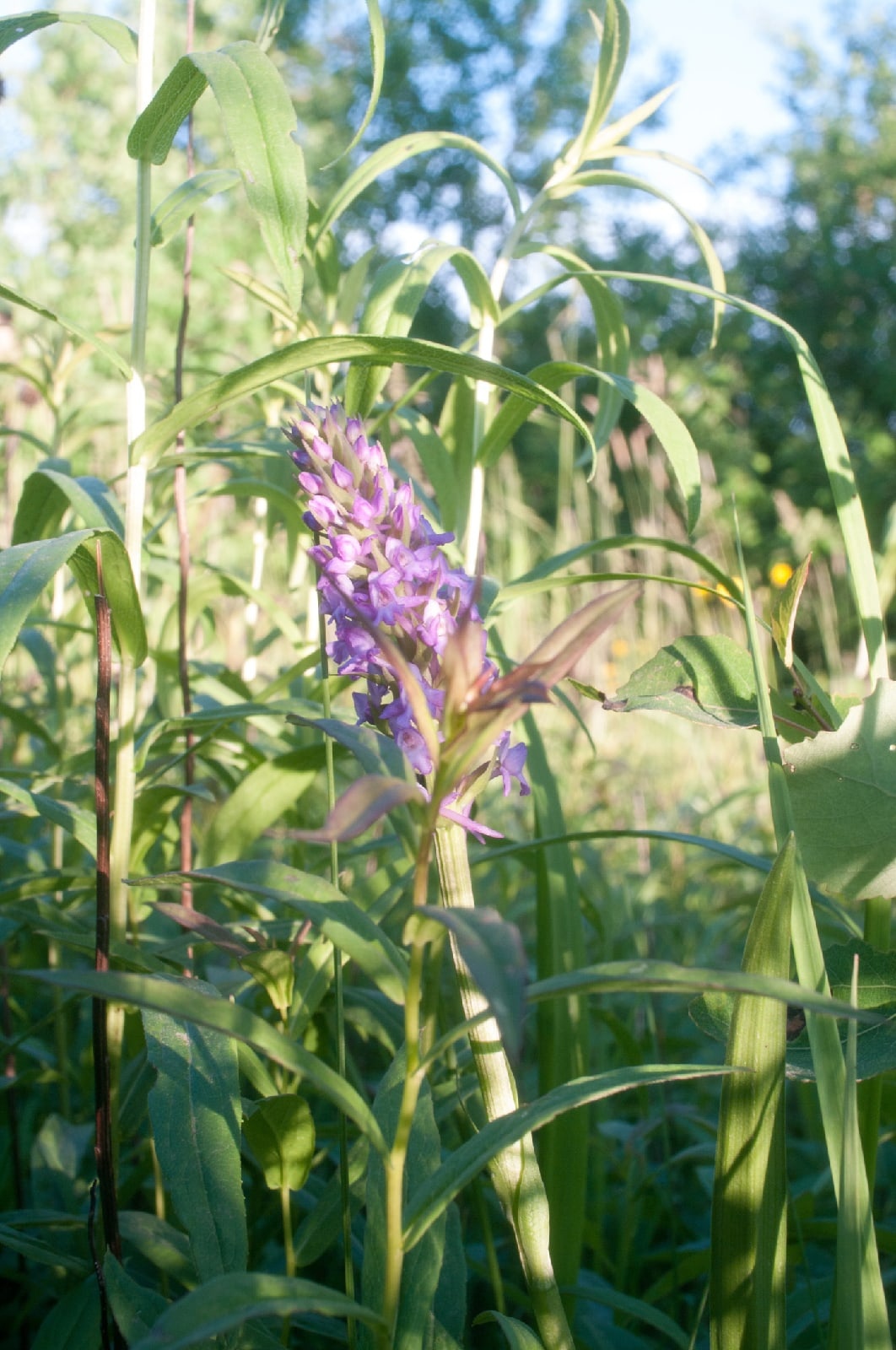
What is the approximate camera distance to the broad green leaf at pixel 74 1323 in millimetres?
684

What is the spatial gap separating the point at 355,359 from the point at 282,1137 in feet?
1.64

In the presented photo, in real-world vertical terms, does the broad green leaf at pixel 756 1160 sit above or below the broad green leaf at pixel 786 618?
below

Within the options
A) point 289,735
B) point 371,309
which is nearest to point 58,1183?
point 289,735

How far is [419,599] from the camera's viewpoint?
1.78 feet

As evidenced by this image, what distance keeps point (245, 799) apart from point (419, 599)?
0.43 metres

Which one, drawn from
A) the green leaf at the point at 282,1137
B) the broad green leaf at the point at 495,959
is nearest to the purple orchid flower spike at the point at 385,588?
the broad green leaf at the point at 495,959

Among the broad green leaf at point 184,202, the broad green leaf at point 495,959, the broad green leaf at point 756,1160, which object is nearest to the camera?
the broad green leaf at point 495,959

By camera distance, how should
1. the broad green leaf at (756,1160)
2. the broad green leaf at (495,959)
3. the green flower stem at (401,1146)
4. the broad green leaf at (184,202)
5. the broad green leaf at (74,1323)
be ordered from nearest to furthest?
the broad green leaf at (495,959) → the green flower stem at (401,1146) → the broad green leaf at (756,1160) → the broad green leaf at (74,1323) → the broad green leaf at (184,202)

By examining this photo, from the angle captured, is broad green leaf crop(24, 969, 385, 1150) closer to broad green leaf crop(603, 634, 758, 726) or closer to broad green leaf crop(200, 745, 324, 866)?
broad green leaf crop(603, 634, 758, 726)

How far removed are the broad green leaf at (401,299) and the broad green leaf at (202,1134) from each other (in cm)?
43

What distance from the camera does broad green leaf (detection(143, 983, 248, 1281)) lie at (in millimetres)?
574

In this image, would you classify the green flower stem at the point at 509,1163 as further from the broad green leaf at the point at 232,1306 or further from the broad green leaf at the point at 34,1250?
the broad green leaf at the point at 34,1250

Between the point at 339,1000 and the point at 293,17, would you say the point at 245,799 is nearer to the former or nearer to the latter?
the point at 339,1000

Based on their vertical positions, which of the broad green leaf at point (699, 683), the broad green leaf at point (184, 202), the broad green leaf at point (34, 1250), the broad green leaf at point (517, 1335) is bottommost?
the broad green leaf at point (517, 1335)
